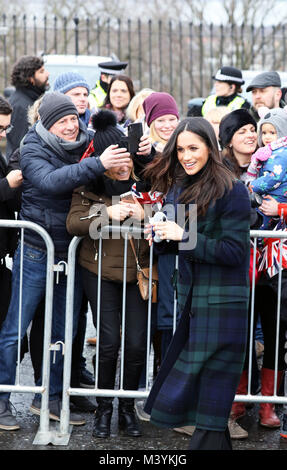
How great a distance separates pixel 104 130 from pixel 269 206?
3.74ft

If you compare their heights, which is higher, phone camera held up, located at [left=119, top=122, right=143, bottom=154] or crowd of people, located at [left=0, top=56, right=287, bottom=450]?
phone camera held up, located at [left=119, top=122, right=143, bottom=154]

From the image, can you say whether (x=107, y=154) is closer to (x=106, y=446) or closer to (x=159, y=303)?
(x=159, y=303)

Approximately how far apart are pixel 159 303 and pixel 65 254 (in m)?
0.68

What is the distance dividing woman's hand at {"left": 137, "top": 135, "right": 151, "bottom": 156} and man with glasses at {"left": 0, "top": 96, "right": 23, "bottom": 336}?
0.80 metres

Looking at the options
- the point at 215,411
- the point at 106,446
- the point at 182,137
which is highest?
the point at 182,137

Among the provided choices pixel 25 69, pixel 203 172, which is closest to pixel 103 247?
pixel 203 172

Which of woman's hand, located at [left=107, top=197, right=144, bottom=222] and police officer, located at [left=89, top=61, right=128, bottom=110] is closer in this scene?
woman's hand, located at [left=107, top=197, right=144, bottom=222]

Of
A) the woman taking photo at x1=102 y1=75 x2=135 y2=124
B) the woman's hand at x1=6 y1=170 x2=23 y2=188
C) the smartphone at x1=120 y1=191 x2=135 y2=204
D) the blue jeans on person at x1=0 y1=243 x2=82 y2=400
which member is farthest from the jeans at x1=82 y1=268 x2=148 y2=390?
the woman taking photo at x1=102 y1=75 x2=135 y2=124

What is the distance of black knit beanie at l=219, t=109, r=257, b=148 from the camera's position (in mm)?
5473

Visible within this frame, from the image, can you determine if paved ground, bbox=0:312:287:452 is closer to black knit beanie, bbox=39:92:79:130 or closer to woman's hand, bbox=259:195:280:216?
woman's hand, bbox=259:195:280:216

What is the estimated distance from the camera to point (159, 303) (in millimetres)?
5031

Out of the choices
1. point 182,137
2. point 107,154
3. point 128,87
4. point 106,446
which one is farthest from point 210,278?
point 128,87

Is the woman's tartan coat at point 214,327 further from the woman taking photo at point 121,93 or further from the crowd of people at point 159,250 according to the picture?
the woman taking photo at point 121,93

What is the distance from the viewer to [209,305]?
398 centimetres
